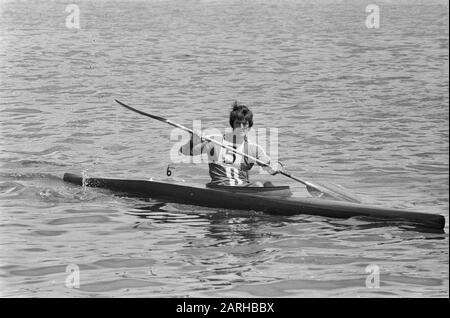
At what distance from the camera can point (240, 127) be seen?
1134 centimetres

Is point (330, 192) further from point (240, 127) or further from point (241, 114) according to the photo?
point (241, 114)

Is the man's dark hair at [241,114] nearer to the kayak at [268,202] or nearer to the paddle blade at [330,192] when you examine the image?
the kayak at [268,202]

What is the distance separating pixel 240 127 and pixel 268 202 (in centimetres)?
92

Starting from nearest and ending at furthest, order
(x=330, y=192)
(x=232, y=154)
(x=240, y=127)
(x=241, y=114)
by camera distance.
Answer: (x=241, y=114)
(x=240, y=127)
(x=330, y=192)
(x=232, y=154)

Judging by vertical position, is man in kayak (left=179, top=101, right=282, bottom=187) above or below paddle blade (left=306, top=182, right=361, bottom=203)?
above

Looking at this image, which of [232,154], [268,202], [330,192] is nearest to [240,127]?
[232,154]

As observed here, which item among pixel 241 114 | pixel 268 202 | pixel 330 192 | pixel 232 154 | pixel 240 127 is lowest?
pixel 268 202

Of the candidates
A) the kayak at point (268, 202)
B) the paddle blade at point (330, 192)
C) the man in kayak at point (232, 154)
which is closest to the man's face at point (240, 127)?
the man in kayak at point (232, 154)

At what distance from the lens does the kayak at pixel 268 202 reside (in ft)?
35.2

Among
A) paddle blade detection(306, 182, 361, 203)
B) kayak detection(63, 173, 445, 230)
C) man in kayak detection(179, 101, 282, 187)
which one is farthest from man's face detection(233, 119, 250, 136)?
paddle blade detection(306, 182, 361, 203)

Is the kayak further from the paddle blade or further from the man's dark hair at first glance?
the man's dark hair

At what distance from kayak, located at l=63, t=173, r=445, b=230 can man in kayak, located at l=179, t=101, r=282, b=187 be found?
20cm

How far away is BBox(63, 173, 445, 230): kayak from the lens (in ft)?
35.2
